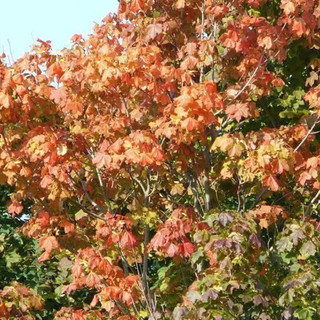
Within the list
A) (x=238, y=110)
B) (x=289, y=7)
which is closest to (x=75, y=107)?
(x=238, y=110)

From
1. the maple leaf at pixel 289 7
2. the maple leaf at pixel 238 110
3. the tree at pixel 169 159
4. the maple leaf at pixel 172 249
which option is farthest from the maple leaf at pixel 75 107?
the maple leaf at pixel 289 7

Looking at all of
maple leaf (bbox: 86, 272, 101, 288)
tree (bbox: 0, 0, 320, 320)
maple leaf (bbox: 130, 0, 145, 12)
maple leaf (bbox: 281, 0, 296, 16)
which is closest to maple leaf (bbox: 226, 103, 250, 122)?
tree (bbox: 0, 0, 320, 320)

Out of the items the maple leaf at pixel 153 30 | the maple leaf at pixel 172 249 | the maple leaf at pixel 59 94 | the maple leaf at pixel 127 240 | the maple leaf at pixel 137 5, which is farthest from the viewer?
the maple leaf at pixel 137 5

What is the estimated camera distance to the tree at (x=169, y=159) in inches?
267

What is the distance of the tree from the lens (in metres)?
6.77

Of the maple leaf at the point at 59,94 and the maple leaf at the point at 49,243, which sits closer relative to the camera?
the maple leaf at the point at 59,94

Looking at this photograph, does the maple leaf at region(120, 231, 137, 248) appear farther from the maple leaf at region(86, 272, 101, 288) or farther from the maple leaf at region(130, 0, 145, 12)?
the maple leaf at region(130, 0, 145, 12)

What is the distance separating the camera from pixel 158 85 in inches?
281

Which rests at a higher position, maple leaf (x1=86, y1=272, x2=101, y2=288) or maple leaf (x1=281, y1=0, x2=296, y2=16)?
maple leaf (x1=281, y1=0, x2=296, y2=16)

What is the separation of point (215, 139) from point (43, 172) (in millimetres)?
1662

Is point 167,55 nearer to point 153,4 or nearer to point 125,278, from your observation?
point 153,4

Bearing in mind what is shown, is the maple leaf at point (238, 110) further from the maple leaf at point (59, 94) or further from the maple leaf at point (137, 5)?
Result: the maple leaf at point (59, 94)

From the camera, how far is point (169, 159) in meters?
7.62

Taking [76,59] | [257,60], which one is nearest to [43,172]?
[76,59]
